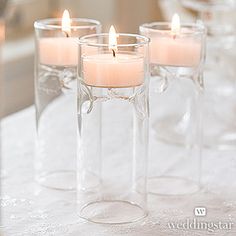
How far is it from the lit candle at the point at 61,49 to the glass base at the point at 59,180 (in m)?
0.18

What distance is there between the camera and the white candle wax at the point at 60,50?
3.93 feet

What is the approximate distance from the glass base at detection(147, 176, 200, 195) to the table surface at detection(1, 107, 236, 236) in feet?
0.06

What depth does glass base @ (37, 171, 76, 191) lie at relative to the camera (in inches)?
46.8

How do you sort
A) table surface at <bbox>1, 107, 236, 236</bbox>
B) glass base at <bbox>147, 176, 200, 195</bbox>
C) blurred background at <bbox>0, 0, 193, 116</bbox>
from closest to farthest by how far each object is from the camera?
table surface at <bbox>1, 107, 236, 236</bbox> → glass base at <bbox>147, 176, 200, 195</bbox> → blurred background at <bbox>0, 0, 193, 116</bbox>

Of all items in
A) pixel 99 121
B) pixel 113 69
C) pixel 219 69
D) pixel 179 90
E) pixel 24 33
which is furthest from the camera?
pixel 24 33

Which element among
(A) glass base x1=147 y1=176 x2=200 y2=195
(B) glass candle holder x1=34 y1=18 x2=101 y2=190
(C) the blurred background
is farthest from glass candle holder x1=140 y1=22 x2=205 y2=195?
(C) the blurred background

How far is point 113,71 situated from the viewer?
1028 millimetres

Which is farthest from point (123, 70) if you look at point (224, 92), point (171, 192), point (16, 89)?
point (16, 89)

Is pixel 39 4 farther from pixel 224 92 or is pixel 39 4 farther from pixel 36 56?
pixel 36 56

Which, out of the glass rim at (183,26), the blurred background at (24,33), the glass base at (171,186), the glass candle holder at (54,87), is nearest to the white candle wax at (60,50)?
the glass candle holder at (54,87)

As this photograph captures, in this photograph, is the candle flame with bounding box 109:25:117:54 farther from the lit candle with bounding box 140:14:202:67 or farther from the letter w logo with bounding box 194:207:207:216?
the letter w logo with bounding box 194:207:207:216

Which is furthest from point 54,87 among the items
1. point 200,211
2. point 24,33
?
point 24,33

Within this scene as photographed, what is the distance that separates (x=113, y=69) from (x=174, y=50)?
7.7 inches

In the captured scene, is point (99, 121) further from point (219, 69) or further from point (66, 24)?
point (219, 69)
